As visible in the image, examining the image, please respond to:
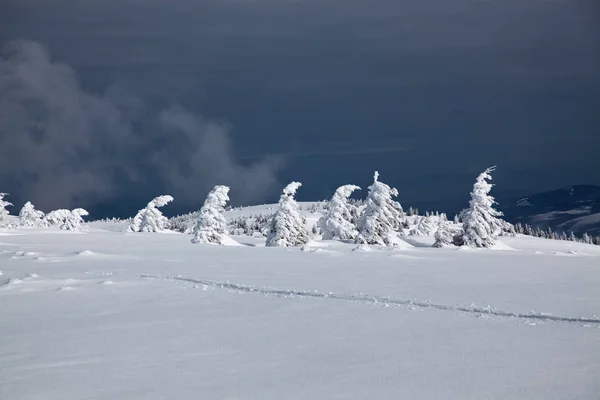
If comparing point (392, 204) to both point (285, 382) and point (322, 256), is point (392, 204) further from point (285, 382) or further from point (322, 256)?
point (285, 382)

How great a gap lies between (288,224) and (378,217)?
8.73m

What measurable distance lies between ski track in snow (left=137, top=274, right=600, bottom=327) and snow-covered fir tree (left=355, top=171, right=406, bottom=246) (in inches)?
1208

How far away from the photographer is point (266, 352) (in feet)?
41.4

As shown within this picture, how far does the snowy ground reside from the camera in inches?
403

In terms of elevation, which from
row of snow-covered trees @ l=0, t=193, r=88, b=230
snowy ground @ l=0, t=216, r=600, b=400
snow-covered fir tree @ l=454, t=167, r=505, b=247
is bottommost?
snowy ground @ l=0, t=216, r=600, b=400

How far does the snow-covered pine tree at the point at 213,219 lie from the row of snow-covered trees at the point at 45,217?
33.1 meters

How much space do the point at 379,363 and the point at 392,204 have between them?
43727 millimetres

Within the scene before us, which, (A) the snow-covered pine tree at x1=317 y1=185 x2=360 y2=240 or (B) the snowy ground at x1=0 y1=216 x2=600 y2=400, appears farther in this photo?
(A) the snow-covered pine tree at x1=317 y1=185 x2=360 y2=240

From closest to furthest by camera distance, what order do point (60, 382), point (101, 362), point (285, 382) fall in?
point (285, 382) < point (60, 382) < point (101, 362)

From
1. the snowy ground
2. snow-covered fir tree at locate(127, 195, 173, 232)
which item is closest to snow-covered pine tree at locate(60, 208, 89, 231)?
snow-covered fir tree at locate(127, 195, 173, 232)

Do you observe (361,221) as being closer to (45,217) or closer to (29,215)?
(45,217)

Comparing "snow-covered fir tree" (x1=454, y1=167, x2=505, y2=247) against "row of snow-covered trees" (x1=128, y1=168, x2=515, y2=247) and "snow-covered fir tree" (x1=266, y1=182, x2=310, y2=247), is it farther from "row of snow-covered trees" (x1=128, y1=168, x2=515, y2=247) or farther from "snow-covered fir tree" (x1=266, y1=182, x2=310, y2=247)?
"snow-covered fir tree" (x1=266, y1=182, x2=310, y2=247)

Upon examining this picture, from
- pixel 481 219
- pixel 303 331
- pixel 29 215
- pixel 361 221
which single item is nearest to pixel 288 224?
pixel 361 221

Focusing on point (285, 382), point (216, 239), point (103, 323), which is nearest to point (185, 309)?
point (103, 323)
